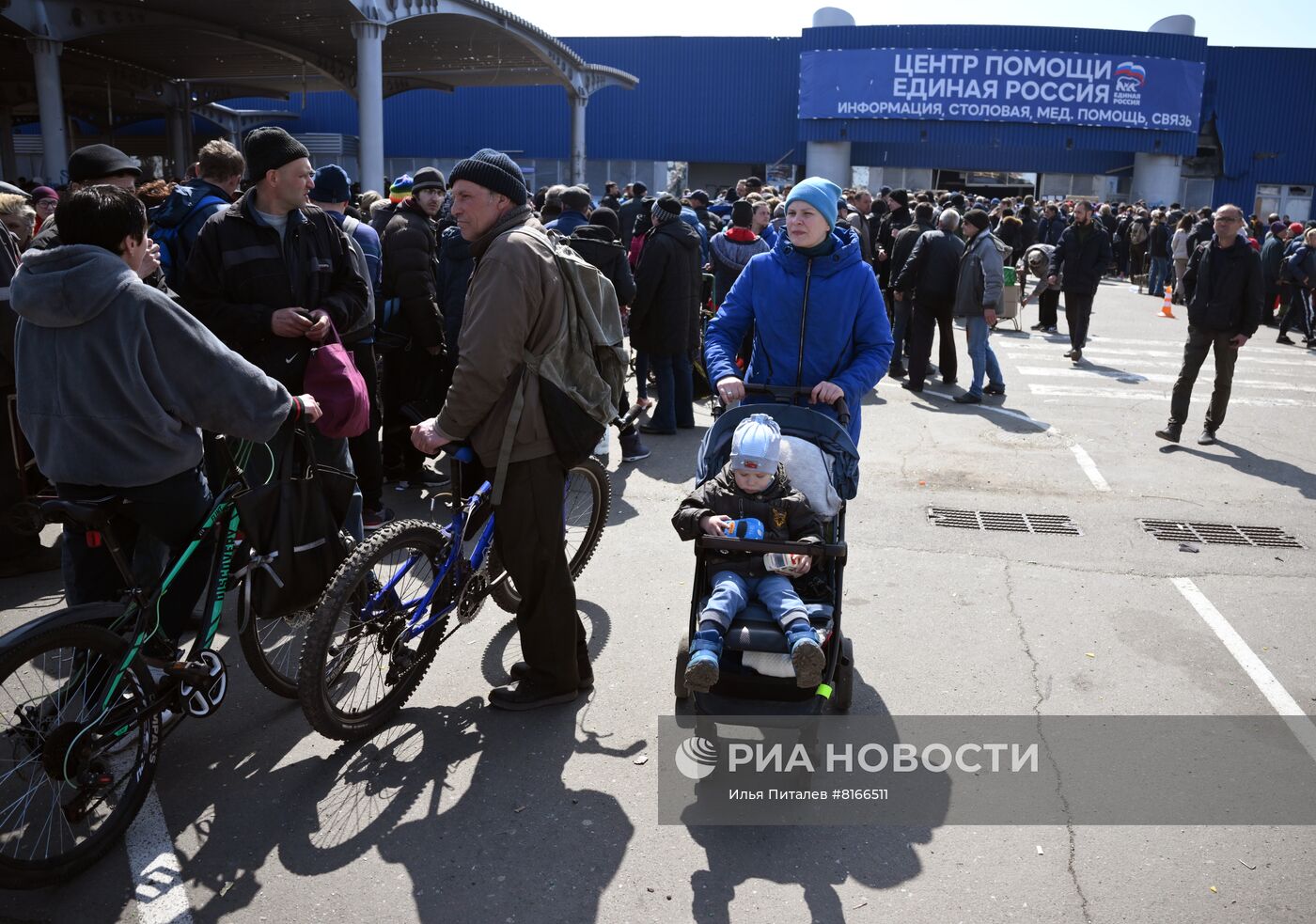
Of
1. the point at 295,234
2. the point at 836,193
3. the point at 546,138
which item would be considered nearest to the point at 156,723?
the point at 295,234

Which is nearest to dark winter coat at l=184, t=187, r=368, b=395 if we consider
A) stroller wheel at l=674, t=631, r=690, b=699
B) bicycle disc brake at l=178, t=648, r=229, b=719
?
bicycle disc brake at l=178, t=648, r=229, b=719

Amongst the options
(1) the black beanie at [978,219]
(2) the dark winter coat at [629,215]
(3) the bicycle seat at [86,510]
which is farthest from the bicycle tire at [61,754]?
(2) the dark winter coat at [629,215]

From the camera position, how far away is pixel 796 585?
3.96 meters

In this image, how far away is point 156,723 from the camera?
3.52m

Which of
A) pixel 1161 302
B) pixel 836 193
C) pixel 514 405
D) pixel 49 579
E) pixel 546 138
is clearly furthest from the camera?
pixel 546 138

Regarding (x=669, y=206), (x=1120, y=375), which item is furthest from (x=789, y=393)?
(x=1120, y=375)

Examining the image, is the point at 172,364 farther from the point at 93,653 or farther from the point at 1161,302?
the point at 1161,302

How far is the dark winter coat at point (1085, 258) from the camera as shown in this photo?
13.7m

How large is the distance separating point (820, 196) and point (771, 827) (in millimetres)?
2640

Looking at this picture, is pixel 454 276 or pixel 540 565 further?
pixel 454 276

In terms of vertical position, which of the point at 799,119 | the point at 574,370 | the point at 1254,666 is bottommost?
the point at 1254,666

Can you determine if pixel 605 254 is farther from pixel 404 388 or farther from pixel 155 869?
pixel 155 869

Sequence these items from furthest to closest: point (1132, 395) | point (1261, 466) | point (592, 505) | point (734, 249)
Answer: point (1132, 395) → point (734, 249) → point (1261, 466) → point (592, 505)

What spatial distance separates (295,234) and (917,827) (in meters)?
3.74
